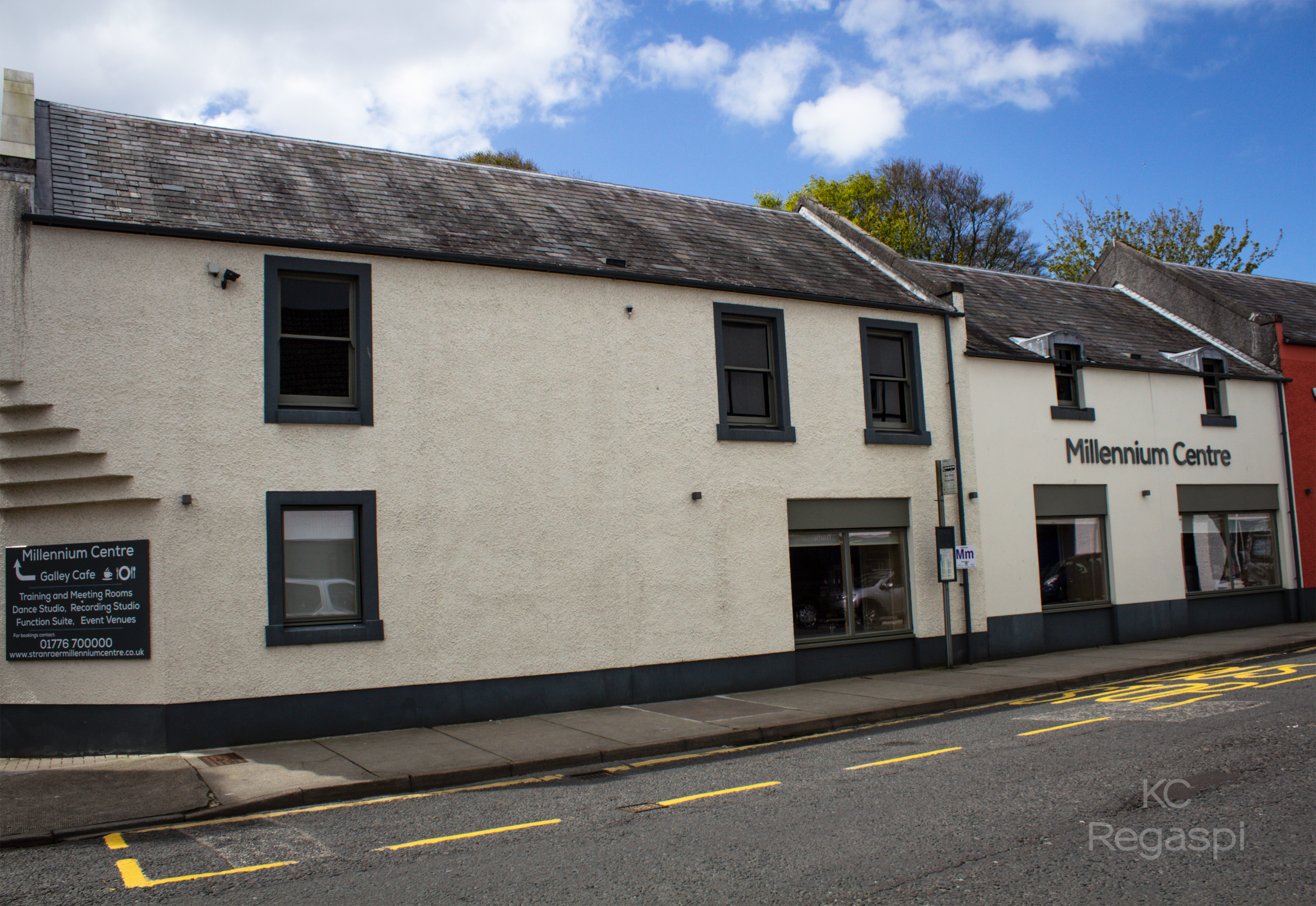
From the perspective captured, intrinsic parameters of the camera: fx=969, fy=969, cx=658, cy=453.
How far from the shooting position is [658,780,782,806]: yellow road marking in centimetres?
770

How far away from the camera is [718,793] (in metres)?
7.94

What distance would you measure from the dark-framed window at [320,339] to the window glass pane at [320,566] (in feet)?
3.82

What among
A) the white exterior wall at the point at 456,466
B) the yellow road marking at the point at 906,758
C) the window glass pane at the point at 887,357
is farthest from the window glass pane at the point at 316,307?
the window glass pane at the point at 887,357

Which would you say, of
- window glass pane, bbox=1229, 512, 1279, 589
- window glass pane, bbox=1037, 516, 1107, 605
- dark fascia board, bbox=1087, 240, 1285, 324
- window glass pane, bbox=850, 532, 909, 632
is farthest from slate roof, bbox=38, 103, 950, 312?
dark fascia board, bbox=1087, 240, 1285, 324

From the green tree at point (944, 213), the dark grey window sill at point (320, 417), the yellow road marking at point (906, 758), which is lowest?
the yellow road marking at point (906, 758)

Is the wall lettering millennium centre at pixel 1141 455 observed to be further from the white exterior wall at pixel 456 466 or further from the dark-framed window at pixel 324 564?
the dark-framed window at pixel 324 564

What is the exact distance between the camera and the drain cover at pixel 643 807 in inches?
295

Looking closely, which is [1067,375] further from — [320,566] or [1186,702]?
[320,566]

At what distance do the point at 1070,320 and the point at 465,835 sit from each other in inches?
715

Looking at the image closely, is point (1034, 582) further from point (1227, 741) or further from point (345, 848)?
point (345, 848)

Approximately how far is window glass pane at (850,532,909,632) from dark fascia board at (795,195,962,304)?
4138 millimetres

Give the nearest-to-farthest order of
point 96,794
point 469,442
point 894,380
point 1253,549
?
point 96,794 < point 469,442 < point 894,380 < point 1253,549

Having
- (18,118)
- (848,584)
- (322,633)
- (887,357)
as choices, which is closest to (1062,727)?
(848,584)

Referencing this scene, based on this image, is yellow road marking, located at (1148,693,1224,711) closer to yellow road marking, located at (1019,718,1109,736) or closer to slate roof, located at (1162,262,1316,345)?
yellow road marking, located at (1019,718,1109,736)
